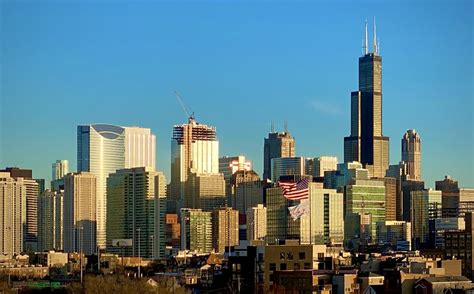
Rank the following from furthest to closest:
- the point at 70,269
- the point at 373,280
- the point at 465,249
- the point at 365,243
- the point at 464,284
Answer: the point at 365,243, the point at 70,269, the point at 465,249, the point at 373,280, the point at 464,284

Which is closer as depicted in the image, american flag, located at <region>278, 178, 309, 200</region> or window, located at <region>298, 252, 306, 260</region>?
window, located at <region>298, 252, 306, 260</region>

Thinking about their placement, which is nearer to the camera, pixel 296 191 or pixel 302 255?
pixel 302 255

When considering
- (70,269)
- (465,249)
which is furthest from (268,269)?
(70,269)

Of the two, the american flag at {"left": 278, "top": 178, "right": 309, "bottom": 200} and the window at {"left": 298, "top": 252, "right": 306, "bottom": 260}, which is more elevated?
the american flag at {"left": 278, "top": 178, "right": 309, "bottom": 200}

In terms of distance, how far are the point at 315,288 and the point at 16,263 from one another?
79124mm

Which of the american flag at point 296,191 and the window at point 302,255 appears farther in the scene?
the american flag at point 296,191

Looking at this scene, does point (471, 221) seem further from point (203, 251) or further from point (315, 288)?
point (203, 251)

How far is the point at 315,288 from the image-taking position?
7319cm

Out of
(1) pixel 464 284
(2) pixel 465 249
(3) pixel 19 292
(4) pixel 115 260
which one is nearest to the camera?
(1) pixel 464 284

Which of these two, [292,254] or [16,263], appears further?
[16,263]

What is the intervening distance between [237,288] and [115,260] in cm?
6804

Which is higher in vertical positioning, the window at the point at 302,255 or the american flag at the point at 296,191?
the american flag at the point at 296,191

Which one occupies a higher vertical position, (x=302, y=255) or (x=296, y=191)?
(x=296, y=191)

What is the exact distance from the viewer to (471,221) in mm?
113375
